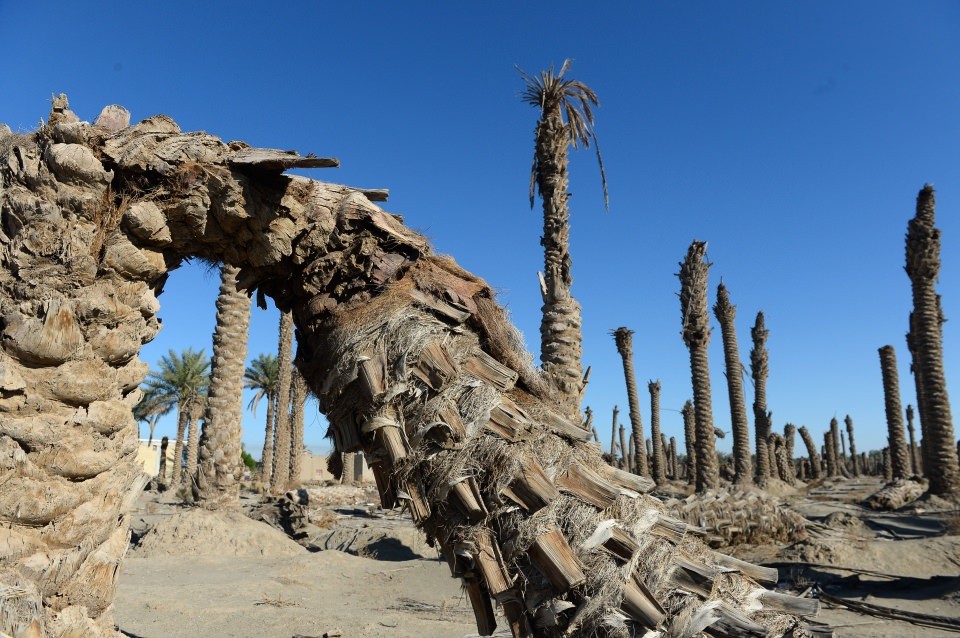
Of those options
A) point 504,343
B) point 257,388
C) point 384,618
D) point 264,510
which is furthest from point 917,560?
point 257,388

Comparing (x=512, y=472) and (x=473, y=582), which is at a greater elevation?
(x=512, y=472)

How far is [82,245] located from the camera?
2.32 meters

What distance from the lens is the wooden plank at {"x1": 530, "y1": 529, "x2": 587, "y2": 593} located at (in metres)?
2.04

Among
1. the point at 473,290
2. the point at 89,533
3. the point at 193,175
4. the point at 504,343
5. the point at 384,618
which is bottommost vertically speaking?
the point at 384,618

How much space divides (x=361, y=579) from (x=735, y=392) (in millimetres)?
16148

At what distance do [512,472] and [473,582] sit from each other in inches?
18.4

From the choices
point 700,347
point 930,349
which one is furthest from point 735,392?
point 930,349

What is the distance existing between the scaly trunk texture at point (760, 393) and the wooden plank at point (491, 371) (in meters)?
24.8

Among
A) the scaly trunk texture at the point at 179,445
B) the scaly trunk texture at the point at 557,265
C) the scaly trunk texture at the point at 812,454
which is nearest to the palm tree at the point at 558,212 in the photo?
the scaly trunk texture at the point at 557,265

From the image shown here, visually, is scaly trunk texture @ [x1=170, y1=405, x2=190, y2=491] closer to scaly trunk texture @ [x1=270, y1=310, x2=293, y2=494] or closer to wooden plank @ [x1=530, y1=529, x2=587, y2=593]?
scaly trunk texture @ [x1=270, y1=310, x2=293, y2=494]

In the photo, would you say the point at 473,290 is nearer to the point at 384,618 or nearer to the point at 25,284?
the point at 25,284

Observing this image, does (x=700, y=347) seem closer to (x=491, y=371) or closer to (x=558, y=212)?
(x=558, y=212)

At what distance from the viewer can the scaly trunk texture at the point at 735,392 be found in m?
20.5

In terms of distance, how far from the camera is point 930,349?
1689 cm
